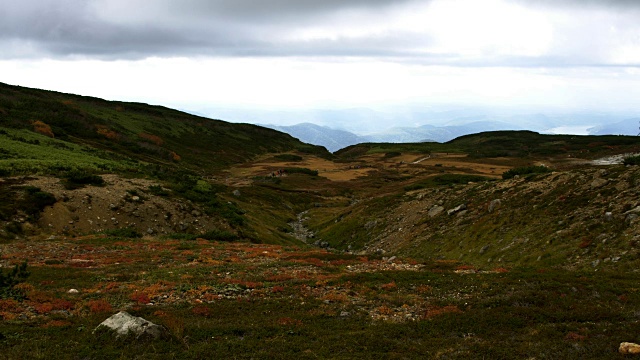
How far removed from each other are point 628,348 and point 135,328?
1569cm

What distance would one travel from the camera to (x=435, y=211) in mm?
49281

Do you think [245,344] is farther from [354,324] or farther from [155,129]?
[155,129]

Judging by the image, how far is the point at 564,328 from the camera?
1509 centimetres

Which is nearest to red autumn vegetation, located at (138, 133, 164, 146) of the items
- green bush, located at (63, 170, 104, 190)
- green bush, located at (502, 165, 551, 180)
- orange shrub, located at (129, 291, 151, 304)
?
green bush, located at (63, 170, 104, 190)

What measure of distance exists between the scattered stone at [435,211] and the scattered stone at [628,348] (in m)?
36.0

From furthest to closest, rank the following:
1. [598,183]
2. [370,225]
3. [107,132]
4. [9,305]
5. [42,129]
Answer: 1. [107,132]
2. [42,129]
3. [370,225]
4. [598,183]
5. [9,305]

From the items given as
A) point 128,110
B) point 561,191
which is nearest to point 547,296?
point 561,191

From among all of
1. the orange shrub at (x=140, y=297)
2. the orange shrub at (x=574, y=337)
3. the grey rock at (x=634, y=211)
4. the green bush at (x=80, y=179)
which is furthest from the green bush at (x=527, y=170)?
the green bush at (x=80, y=179)

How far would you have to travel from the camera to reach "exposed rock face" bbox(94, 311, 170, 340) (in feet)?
44.7

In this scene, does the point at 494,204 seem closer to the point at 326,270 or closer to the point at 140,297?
the point at 326,270

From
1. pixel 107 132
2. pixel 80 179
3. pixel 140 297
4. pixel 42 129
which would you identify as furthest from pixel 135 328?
pixel 107 132

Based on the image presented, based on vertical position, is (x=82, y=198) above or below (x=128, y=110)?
below

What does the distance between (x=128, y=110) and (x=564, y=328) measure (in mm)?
203748

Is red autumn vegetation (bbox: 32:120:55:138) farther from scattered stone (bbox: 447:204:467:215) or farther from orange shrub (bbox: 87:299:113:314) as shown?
orange shrub (bbox: 87:299:113:314)
